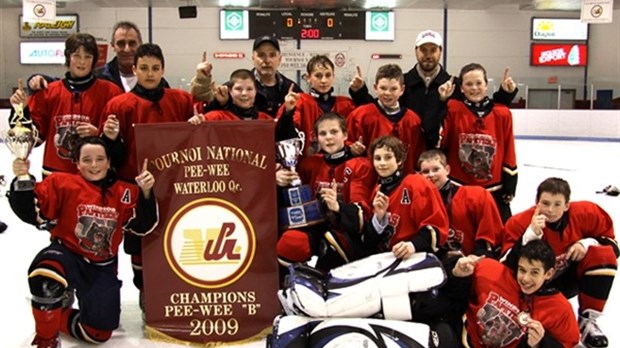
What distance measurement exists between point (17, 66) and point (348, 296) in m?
15.6

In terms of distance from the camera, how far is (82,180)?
2684mm

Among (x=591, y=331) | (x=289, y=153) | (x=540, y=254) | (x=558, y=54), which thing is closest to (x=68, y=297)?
(x=289, y=153)

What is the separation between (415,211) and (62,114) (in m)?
1.74

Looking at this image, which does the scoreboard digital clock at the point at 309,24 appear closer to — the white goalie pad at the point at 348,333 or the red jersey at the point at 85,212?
the red jersey at the point at 85,212

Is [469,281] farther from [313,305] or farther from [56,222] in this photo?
[56,222]

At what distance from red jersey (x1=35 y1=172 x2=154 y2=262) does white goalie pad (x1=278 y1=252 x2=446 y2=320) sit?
2.93 feet

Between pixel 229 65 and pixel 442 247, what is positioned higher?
pixel 229 65

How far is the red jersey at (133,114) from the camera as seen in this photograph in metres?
2.89

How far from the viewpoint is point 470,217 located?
2750 millimetres

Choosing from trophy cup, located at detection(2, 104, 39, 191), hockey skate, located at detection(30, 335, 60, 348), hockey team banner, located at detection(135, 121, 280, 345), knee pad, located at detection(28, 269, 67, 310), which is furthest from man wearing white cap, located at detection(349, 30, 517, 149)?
hockey skate, located at detection(30, 335, 60, 348)

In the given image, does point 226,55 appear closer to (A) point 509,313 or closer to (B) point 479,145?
(B) point 479,145

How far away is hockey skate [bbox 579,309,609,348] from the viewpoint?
8.38 feet

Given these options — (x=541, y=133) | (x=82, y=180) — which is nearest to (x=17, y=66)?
(x=541, y=133)

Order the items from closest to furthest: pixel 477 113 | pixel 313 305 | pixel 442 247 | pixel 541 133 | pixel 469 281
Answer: pixel 313 305
pixel 469 281
pixel 442 247
pixel 477 113
pixel 541 133
